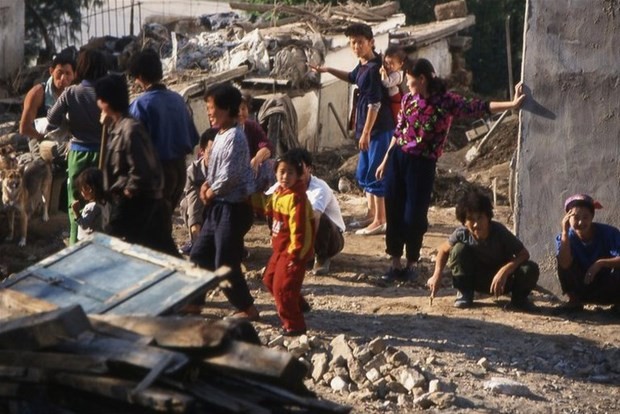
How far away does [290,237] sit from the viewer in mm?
8367

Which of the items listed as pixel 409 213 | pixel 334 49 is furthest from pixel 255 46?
pixel 409 213

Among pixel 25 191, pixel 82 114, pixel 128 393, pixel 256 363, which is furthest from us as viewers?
pixel 25 191

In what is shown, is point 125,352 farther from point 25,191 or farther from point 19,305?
point 25,191

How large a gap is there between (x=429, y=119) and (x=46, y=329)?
185 inches

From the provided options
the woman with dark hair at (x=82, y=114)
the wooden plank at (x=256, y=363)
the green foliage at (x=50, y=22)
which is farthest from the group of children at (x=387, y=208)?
the green foliage at (x=50, y=22)

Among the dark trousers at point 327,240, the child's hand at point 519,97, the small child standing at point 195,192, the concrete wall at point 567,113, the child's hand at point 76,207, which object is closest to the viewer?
the child's hand at point 76,207

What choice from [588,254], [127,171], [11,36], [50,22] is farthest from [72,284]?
[50,22]

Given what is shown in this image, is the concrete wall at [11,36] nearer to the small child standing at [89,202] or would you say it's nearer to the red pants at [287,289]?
the small child standing at [89,202]

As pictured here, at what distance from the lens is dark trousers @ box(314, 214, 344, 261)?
10.0 metres

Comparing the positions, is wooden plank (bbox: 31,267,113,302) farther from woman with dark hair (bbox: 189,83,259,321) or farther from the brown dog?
the brown dog

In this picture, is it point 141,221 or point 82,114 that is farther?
point 82,114

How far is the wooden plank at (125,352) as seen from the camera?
16.7 ft

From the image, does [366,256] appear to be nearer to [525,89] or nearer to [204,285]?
[525,89]

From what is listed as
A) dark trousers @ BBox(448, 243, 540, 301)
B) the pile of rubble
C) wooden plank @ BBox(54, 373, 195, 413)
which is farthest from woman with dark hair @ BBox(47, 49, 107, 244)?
wooden plank @ BBox(54, 373, 195, 413)
